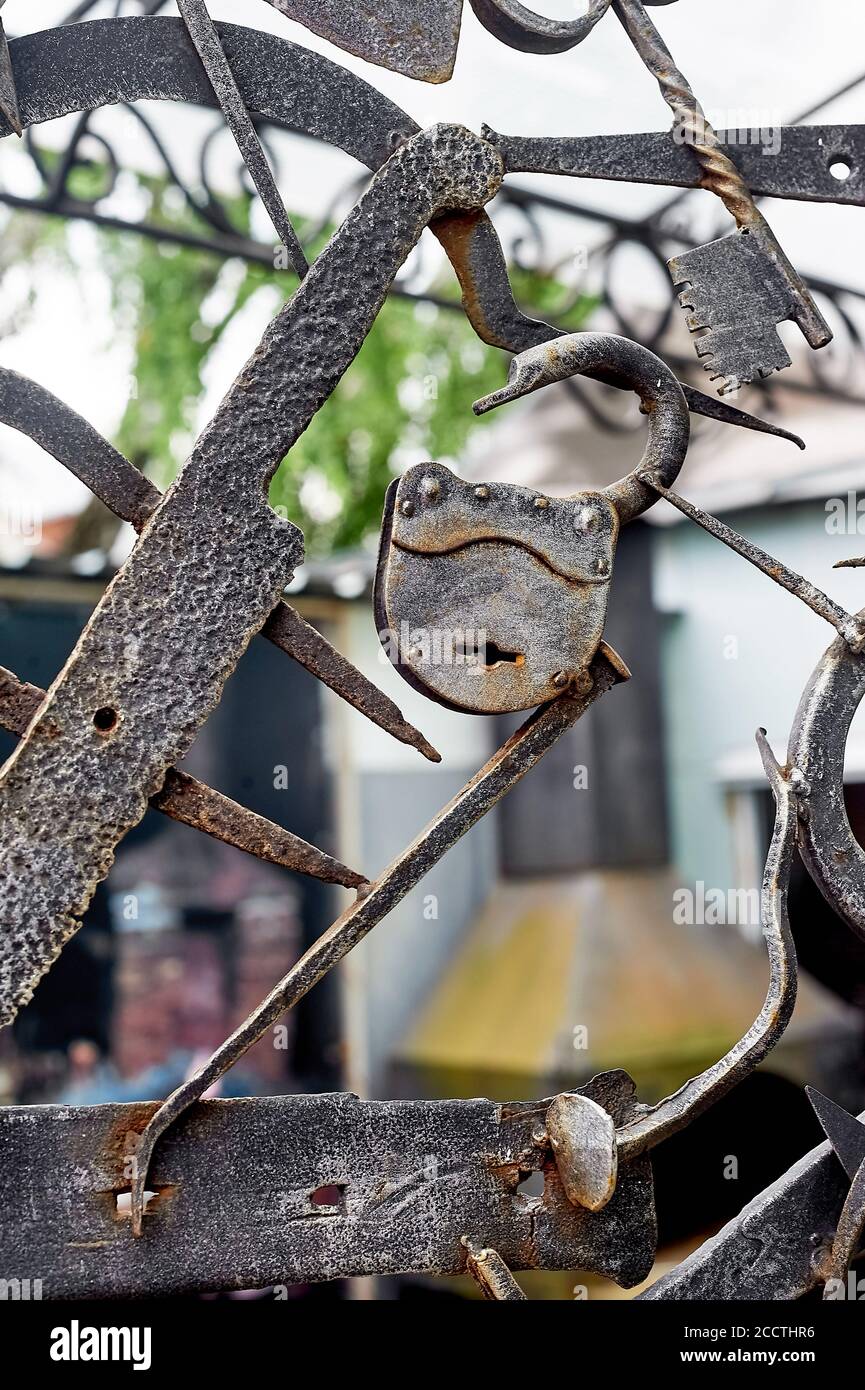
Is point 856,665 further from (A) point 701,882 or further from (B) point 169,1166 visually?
(A) point 701,882

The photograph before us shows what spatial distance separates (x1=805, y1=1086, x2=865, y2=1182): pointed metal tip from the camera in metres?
1.93

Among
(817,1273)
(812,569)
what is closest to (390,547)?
(817,1273)

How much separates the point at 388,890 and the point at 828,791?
669 mm

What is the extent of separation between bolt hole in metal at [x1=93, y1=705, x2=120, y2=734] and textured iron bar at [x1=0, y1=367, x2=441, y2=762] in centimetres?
23

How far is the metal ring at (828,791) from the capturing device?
1919mm

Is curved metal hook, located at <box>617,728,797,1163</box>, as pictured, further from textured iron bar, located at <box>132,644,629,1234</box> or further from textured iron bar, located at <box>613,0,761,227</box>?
textured iron bar, located at <box>613,0,761,227</box>

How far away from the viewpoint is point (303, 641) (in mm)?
1774

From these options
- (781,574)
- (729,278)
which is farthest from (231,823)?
(729,278)

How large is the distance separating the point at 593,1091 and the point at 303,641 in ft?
2.53

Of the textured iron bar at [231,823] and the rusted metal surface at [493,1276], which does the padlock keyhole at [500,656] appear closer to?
the textured iron bar at [231,823]

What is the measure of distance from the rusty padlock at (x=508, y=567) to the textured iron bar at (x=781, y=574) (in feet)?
0.15

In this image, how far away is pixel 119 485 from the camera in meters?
1.73

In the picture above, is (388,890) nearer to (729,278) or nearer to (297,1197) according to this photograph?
(297,1197)

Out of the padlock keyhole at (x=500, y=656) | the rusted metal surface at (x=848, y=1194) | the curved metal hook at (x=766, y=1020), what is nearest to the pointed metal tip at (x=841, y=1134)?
the rusted metal surface at (x=848, y=1194)
